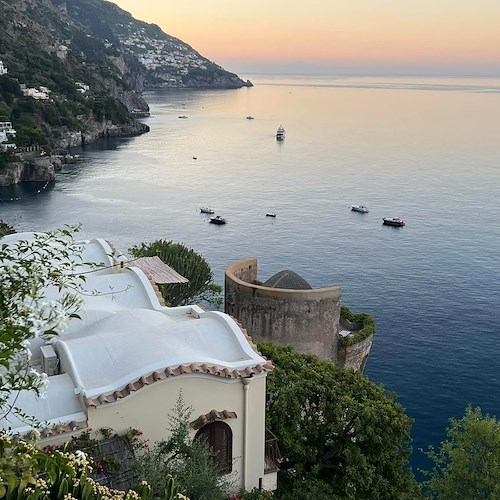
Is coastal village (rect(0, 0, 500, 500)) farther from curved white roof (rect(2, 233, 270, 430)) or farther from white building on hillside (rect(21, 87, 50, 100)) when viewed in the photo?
white building on hillside (rect(21, 87, 50, 100))

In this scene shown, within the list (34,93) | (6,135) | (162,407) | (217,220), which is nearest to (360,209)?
(217,220)

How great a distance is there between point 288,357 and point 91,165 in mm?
89698

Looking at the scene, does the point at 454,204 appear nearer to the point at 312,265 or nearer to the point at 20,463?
the point at 312,265

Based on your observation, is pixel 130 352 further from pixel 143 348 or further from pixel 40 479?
pixel 40 479

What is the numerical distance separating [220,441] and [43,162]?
83088 mm

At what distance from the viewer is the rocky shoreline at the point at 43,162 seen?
85312 millimetres

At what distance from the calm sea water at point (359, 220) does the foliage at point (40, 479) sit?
5.99 m

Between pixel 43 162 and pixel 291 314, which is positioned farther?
pixel 43 162

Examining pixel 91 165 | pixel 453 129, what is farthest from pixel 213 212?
pixel 453 129

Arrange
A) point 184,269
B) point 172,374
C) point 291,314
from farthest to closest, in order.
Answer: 1. point 184,269
2. point 291,314
3. point 172,374

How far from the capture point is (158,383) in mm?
13188

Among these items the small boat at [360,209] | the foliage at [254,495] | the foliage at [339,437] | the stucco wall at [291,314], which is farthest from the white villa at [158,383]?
the small boat at [360,209]

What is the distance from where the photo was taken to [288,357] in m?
19.6

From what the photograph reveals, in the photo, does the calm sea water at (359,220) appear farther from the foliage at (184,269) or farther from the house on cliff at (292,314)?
the foliage at (184,269)
